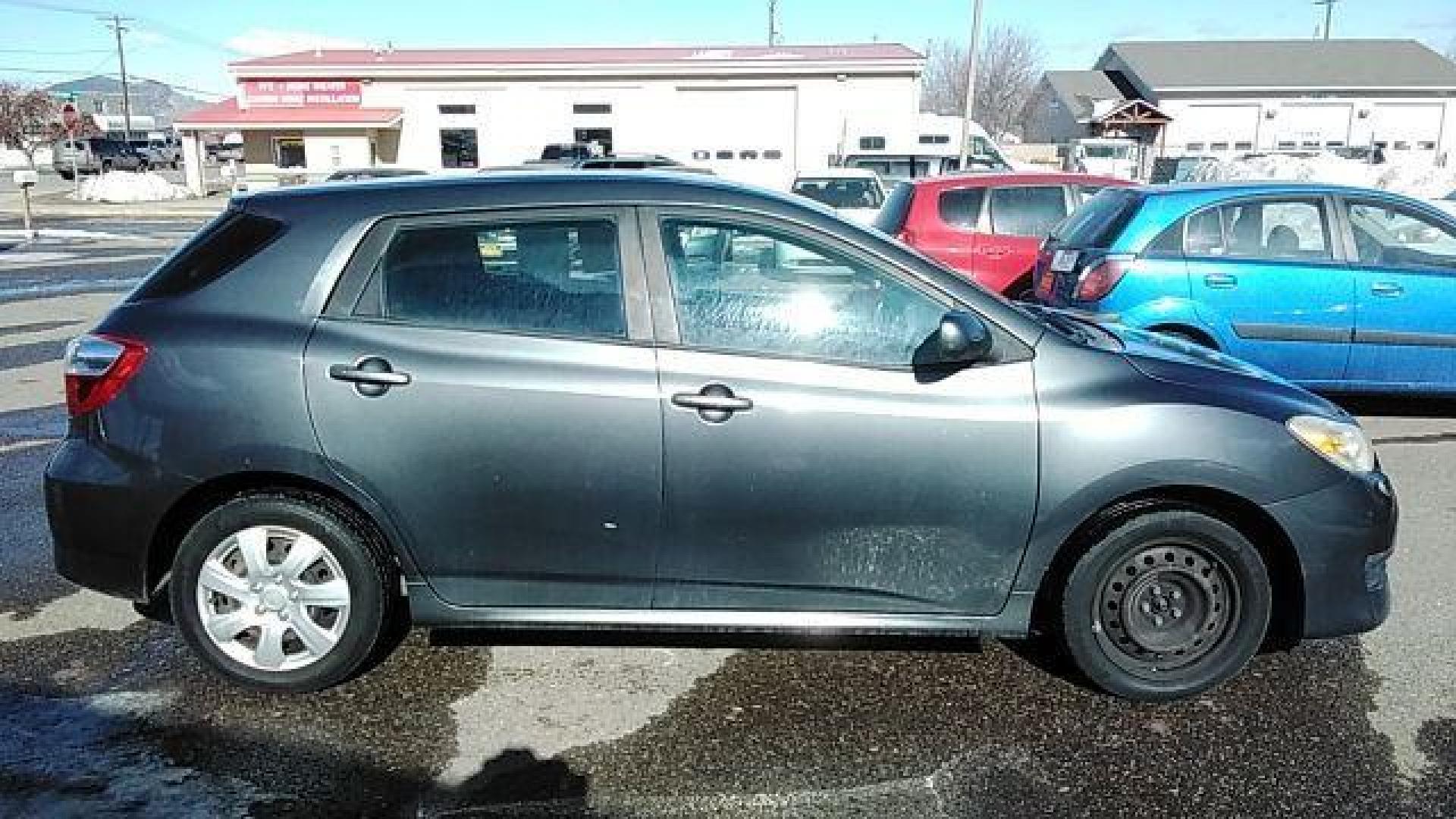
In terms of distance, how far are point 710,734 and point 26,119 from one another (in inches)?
3093

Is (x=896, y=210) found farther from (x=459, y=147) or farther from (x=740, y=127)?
(x=459, y=147)

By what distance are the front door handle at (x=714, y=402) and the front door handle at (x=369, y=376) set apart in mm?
862

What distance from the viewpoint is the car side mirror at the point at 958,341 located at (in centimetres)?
300

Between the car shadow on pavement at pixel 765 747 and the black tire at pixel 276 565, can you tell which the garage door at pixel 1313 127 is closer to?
the car shadow on pavement at pixel 765 747

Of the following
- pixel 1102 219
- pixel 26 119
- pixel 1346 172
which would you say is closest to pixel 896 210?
pixel 1102 219

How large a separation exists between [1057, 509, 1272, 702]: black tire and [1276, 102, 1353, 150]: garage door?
56.5 meters

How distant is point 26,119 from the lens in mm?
64562

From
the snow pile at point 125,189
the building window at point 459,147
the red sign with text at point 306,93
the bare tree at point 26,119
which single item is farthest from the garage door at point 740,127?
the bare tree at point 26,119

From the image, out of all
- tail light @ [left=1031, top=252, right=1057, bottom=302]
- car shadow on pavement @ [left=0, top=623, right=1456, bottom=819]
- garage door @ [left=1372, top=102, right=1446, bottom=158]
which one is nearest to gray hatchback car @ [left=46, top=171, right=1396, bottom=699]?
car shadow on pavement @ [left=0, top=623, right=1456, bottom=819]

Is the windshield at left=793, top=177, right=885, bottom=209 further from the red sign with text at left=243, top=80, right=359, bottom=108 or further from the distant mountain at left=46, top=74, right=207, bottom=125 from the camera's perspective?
the distant mountain at left=46, top=74, right=207, bottom=125

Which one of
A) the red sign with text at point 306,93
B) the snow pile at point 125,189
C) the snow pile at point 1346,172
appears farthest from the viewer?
the red sign with text at point 306,93

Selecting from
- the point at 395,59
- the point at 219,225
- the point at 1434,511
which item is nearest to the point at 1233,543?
the point at 1434,511

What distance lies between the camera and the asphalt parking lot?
275cm

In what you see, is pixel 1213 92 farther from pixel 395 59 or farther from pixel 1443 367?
pixel 1443 367
